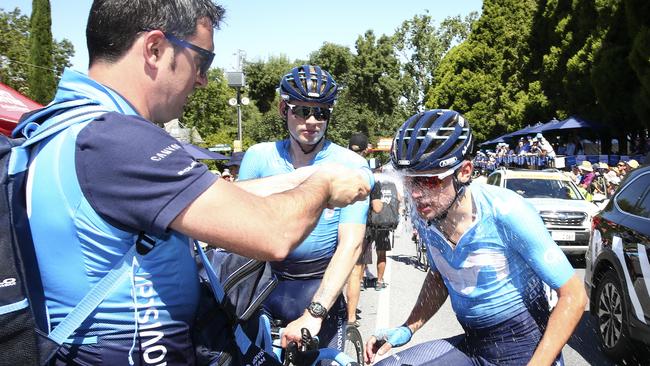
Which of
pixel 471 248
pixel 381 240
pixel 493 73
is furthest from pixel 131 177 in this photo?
pixel 493 73

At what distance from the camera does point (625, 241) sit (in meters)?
5.19

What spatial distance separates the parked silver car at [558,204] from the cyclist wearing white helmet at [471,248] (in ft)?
30.1

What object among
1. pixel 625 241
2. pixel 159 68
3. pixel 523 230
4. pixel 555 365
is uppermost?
pixel 159 68

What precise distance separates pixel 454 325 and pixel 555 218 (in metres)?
5.73

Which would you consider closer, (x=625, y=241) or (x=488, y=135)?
(x=625, y=241)

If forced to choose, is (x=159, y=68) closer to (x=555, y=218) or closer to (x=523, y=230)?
(x=523, y=230)

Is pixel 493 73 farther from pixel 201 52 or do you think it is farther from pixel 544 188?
pixel 201 52

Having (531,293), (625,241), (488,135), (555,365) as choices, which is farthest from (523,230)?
(488,135)

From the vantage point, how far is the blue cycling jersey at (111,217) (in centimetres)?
138

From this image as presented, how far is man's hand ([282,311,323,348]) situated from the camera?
246 centimetres

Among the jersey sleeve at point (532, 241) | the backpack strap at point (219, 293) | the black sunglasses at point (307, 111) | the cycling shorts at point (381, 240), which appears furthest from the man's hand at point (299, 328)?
the cycling shorts at point (381, 240)

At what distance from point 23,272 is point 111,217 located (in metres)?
0.23

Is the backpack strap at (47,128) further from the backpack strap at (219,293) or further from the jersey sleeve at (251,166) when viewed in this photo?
the jersey sleeve at (251,166)

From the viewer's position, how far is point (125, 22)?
156 centimetres
